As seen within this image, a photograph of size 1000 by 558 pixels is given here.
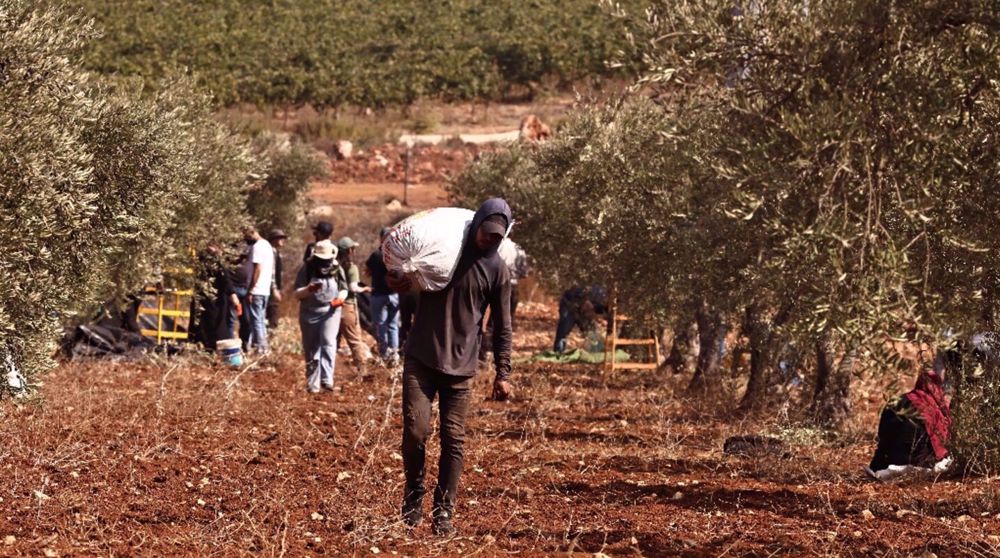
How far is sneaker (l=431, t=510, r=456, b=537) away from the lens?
826 cm

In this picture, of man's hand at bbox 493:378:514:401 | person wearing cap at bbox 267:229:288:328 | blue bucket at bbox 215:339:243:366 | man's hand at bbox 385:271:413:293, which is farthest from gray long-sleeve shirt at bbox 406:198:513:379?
person wearing cap at bbox 267:229:288:328

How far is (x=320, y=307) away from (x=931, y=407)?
22.5ft

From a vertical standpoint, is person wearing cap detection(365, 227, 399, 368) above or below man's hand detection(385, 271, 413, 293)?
below

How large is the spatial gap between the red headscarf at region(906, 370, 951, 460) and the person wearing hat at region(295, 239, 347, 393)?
21.5 feet

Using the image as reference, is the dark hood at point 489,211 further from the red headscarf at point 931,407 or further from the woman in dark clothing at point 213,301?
the woman in dark clothing at point 213,301

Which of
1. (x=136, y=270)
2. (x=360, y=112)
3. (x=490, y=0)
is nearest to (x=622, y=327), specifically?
(x=136, y=270)

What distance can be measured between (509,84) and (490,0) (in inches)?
621

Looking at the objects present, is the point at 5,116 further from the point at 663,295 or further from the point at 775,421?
the point at 663,295

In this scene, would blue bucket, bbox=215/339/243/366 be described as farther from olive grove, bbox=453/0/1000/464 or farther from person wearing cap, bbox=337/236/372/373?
olive grove, bbox=453/0/1000/464

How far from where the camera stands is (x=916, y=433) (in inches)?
439

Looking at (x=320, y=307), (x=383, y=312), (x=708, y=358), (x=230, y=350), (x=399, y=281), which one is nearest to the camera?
(x=399, y=281)

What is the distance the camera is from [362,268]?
119ft

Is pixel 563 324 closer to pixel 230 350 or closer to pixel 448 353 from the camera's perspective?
pixel 230 350

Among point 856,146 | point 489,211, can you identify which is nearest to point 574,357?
point 489,211
